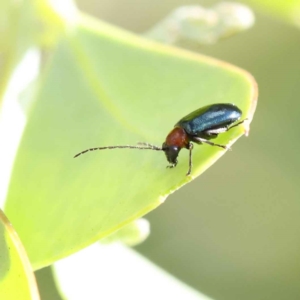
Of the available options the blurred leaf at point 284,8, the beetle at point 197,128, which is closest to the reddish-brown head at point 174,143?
the beetle at point 197,128

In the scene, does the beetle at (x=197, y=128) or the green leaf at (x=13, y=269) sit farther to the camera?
the beetle at (x=197, y=128)

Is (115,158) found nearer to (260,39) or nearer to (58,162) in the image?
(58,162)

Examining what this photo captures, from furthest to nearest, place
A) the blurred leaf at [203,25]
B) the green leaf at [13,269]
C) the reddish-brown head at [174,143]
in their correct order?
the blurred leaf at [203,25], the reddish-brown head at [174,143], the green leaf at [13,269]

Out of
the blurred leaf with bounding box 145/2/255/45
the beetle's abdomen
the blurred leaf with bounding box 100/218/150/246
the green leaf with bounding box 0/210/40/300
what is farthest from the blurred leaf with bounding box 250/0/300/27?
the green leaf with bounding box 0/210/40/300

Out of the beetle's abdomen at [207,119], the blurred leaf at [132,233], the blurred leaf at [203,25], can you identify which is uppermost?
the blurred leaf at [203,25]

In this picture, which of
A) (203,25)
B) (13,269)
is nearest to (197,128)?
(203,25)

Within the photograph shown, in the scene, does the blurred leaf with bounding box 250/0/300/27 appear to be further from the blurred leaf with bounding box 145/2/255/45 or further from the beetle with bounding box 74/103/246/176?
the beetle with bounding box 74/103/246/176

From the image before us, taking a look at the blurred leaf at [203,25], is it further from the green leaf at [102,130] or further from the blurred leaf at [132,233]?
the blurred leaf at [132,233]
